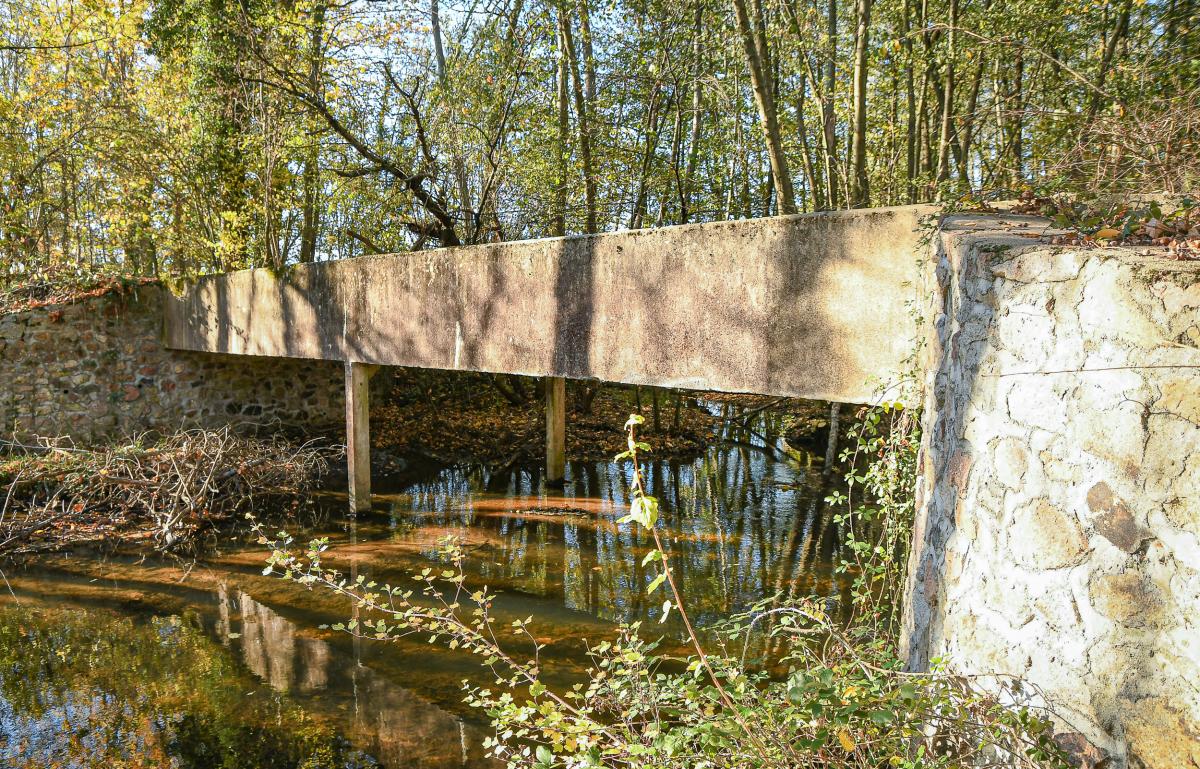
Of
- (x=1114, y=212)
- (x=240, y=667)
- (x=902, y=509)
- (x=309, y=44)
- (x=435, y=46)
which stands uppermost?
(x=435, y=46)

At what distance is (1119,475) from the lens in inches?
68.3

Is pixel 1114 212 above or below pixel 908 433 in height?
above

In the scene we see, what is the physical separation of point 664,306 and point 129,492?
21.9 ft

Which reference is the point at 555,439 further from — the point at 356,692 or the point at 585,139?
the point at 356,692

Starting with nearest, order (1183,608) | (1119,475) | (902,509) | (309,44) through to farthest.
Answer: (1183,608) < (1119,475) < (902,509) < (309,44)

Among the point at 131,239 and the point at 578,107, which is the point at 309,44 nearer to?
the point at 578,107

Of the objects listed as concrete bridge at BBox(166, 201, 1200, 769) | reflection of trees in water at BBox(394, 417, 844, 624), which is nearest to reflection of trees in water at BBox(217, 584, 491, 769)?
reflection of trees in water at BBox(394, 417, 844, 624)

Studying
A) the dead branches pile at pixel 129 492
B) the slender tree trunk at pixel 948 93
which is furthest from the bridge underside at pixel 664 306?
the slender tree trunk at pixel 948 93

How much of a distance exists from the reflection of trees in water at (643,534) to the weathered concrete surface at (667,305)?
1.60 metres

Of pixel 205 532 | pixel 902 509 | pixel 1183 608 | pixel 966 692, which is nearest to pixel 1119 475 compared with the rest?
pixel 1183 608

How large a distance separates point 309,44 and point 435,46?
12.1 feet

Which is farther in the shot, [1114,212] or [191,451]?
[191,451]

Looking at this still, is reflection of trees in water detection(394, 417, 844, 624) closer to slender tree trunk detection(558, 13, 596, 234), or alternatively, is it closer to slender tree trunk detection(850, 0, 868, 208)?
slender tree trunk detection(850, 0, 868, 208)

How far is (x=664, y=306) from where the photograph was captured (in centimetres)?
448
